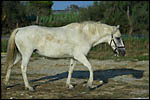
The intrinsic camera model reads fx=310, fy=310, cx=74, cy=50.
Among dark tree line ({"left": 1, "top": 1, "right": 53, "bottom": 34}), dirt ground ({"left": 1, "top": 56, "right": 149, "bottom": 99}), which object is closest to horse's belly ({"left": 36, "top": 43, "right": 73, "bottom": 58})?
dirt ground ({"left": 1, "top": 56, "right": 149, "bottom": 99})

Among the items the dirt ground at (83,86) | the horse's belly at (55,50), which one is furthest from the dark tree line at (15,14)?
the horse's belly at (55,50)

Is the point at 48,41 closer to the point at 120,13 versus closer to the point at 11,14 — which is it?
the point at 11,14

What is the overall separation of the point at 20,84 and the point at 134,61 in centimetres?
860

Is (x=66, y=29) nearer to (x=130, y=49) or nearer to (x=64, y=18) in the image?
(x=130, y=49)

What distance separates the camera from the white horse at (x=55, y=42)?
8414mm

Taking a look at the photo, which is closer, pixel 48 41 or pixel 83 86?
pixel 48 41

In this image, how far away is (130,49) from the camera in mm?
22688

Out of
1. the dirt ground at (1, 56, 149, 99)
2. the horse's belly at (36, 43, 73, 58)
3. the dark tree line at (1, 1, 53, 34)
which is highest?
the dark tree line at (1, 1, 53, 34)

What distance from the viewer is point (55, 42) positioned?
8.65m

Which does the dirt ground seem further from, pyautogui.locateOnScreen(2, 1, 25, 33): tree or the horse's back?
pyautogui.locateOnScreen(2, 1, 25, 33): tree

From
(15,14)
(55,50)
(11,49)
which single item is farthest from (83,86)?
(15,14)

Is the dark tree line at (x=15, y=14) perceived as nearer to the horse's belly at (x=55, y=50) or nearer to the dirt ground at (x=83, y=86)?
the dirt ground at (x=83, y=86)

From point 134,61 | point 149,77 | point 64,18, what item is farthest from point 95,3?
point 149,77

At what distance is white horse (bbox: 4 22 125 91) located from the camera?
841cm
